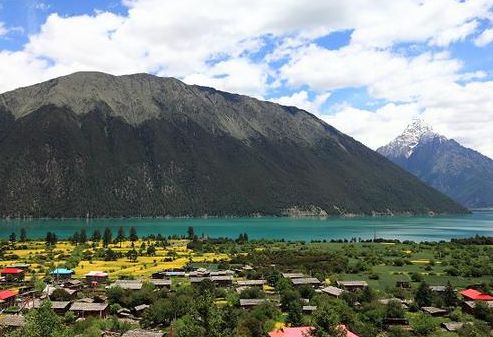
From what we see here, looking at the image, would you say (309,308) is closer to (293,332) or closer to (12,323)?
(293,332)

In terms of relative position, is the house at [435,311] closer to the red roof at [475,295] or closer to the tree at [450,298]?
the tree at [450,298]

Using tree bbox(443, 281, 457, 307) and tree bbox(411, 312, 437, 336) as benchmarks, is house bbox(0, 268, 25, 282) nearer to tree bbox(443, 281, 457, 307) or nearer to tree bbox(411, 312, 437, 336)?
tree bbox(411, 312, 437, 336)

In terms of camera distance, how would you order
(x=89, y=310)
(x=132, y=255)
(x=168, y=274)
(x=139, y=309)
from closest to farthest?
(x=89, y=310) → (x=139, y=309) → (x=168, y=274) → (x=132, y=255)

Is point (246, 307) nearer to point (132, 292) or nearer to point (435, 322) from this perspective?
point (132, 292)

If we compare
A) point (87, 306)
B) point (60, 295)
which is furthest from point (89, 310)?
point (60, 295)

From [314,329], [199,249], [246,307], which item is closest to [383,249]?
[199,249]
